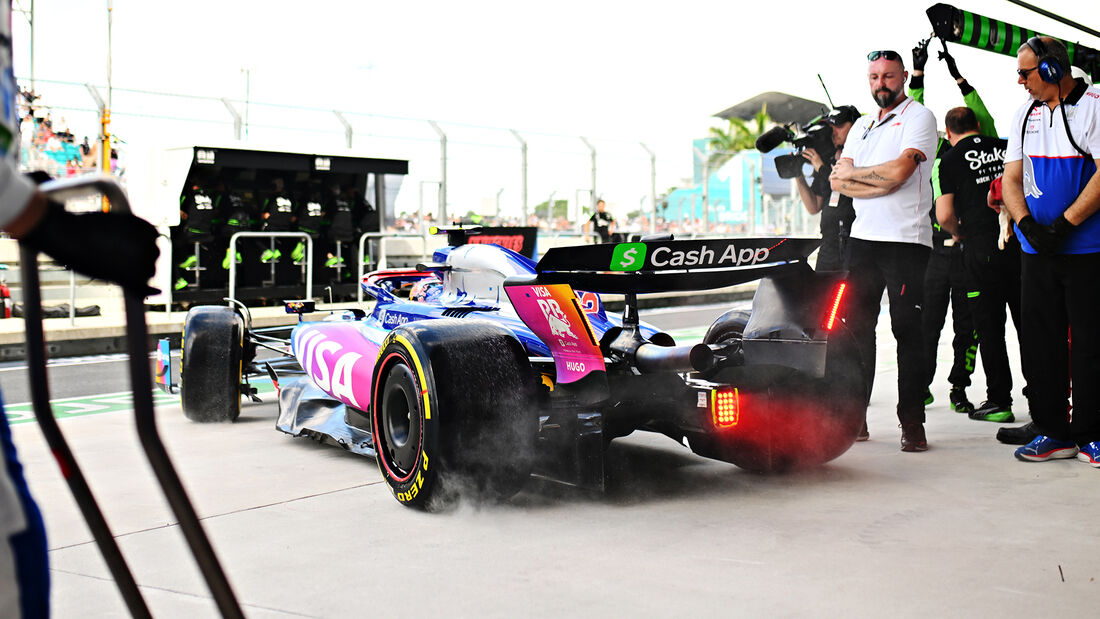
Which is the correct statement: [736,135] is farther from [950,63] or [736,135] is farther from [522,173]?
[950,63]

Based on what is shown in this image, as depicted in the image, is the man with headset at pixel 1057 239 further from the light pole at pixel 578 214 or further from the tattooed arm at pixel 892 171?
the light pole at pixel 578 214

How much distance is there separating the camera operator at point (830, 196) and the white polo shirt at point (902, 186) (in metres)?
0.45

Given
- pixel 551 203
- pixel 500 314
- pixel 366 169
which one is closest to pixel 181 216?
pixel 366 169

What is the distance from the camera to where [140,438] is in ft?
4.81

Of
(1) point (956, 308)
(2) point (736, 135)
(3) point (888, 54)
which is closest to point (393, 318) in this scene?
(3) point (888, 54)

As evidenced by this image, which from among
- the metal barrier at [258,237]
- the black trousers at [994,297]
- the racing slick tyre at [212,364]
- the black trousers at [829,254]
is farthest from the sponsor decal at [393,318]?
the metal barrier at [258,237]

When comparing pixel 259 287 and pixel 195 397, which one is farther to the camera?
pixel 259 287

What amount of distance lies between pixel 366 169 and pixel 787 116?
4682cm

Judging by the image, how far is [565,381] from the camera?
14.0 feet

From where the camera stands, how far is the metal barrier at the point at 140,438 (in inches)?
56.6

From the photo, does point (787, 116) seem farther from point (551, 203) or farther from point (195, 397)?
point (195, 397)

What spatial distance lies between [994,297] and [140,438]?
575 cm

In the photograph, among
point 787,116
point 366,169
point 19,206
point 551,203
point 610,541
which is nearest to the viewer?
point 19,206

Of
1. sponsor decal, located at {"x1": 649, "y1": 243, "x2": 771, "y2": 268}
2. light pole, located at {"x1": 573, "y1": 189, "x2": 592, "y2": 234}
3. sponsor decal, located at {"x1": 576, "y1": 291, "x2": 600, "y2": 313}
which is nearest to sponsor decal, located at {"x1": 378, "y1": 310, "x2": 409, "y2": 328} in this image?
sponsor decal, located at {"x1": 576, "y1": 291, "x2": 600, "y2": 313}
